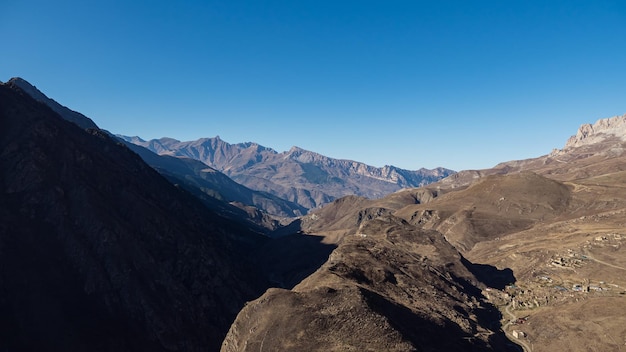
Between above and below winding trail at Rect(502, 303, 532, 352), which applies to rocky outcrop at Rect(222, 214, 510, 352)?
above

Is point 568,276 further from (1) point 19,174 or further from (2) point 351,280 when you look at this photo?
(1) point 19,174

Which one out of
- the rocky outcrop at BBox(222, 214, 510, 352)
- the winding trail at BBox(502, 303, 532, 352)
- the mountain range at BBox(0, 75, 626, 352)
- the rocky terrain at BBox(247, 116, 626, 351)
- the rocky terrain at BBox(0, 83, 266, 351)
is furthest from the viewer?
the winding trail at BBox(502, 303, 532, 352)

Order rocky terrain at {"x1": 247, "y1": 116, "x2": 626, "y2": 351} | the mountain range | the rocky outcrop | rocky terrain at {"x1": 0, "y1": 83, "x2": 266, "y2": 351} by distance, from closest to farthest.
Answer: the rocky outcrop, rocky terrain at {"x1": 247, "y1": 116, "x2": 626, "y2": 351}, the mountain range, rocky terrain at {"x1": 0, "y1": 83, "x2": 266, "y2": 351}

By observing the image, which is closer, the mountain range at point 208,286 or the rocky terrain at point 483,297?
the rocky terrain at point 483,297

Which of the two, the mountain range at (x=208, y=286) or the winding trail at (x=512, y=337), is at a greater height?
the mountain range at (x=208, y=286)

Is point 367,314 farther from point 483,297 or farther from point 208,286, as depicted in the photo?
point 483,297

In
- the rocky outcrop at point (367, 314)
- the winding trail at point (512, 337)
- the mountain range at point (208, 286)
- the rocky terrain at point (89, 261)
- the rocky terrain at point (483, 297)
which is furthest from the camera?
the winding trail at point (512, 337)

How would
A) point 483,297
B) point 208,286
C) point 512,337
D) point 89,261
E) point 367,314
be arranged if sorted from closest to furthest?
point 367,314 → point 512,337 → point 89,261 → point 483,297 → point 208,286

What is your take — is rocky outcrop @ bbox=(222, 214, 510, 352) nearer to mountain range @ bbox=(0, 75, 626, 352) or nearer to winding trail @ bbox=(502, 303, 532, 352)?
mountain range @ bbox=(0, 75, 626, 352)

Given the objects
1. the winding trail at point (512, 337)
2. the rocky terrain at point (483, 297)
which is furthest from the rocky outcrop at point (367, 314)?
the winding trail at point (512, 337)

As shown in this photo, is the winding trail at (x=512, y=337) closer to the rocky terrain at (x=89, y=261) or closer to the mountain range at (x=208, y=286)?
the mountain range at (x=208, y=286)

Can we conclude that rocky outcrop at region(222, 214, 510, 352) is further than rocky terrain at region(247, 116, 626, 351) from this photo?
No

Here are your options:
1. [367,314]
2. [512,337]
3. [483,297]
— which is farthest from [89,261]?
[483,297]

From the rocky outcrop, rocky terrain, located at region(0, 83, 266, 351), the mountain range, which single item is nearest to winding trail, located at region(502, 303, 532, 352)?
the mountain range
